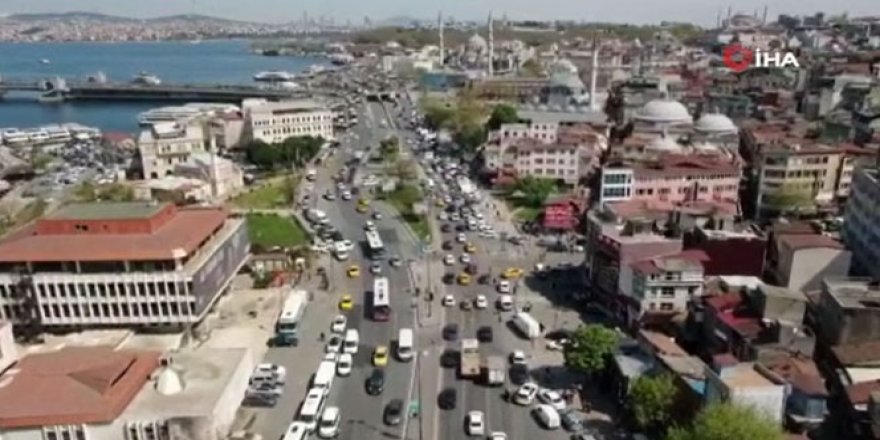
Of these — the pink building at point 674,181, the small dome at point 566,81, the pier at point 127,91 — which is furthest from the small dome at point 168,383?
the pier at point 127,91

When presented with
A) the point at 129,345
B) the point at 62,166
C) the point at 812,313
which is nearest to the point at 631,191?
the point at 812,313

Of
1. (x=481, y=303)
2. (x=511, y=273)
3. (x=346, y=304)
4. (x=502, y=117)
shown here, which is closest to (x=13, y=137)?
(x=502, y=117)

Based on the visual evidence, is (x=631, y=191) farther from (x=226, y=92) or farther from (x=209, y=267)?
(x=226, y=92)

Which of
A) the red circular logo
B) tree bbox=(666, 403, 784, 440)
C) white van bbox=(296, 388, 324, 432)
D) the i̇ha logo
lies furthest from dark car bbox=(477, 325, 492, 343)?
the red circular logo

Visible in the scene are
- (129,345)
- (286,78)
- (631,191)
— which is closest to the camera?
(129,345)

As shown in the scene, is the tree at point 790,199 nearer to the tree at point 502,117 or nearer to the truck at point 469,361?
the truck at point 469,361

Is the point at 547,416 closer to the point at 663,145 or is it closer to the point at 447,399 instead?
the point at 447,399

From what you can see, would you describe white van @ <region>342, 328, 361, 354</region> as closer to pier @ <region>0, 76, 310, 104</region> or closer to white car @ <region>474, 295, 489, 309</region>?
white car @ <region>474, 295, 489, 309</region>
